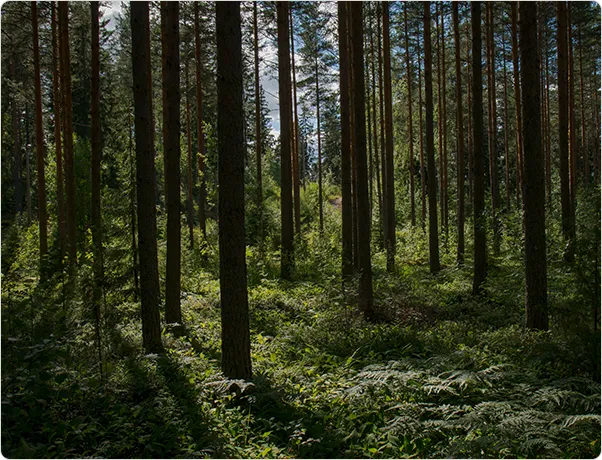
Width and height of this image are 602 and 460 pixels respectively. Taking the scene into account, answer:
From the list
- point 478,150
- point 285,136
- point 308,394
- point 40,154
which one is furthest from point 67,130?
point 308,394

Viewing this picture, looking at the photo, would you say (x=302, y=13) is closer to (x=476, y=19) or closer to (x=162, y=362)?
(x=476, y=19)

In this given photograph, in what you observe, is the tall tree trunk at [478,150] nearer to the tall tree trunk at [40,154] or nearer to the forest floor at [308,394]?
the forest floor at [308,394]

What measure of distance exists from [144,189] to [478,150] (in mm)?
9056

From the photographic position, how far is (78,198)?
1939 centimetres

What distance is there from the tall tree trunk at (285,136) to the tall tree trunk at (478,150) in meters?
5.85

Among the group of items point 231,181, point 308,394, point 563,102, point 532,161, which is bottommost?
point 308,394

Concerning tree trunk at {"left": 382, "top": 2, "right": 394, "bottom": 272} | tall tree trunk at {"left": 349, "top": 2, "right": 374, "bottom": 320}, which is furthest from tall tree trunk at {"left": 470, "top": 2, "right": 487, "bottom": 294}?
tree trunk at {"left": 382, "top": 2, "right": 394, "bottom": 272}

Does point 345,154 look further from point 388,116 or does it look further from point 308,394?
point 308,394

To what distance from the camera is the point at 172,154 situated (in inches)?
380

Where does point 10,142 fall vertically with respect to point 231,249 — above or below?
above

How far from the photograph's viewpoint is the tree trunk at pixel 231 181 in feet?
20.4

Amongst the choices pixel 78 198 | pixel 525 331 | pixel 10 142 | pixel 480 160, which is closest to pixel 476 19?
pixel 480 160

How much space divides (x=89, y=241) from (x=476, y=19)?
1163 cm

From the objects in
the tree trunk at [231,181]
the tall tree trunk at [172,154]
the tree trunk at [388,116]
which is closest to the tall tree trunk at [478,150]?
the tree trunk at [388,116]
